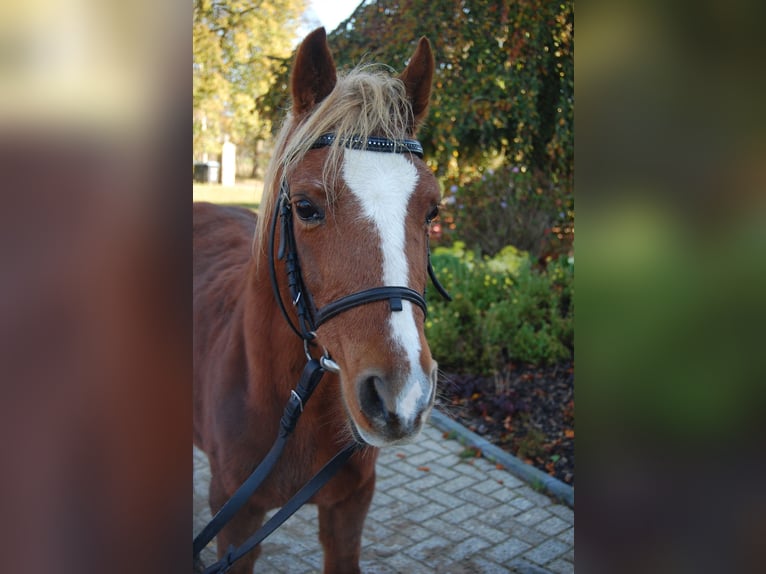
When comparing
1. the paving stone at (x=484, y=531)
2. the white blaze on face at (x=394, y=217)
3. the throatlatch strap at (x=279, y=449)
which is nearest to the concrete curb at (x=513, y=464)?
the paving stone at (x=484, y=531)

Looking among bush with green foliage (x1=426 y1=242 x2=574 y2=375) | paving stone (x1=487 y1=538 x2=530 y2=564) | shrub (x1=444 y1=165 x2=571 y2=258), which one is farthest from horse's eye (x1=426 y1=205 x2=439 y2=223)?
shrub (x1=444 y1=165 x2=571 y2=258)

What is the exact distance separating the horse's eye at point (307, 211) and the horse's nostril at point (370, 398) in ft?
1.66

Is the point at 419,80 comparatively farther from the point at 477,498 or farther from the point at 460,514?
the point at 477,498

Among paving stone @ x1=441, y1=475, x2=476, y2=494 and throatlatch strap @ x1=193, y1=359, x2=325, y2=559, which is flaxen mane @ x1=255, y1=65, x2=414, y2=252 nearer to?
throatlatch strap @ x1=193, y1=359, x2=325, y2=559

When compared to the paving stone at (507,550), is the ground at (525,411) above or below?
above

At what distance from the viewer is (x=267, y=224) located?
7.03 feet

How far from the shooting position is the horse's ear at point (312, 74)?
1.95m

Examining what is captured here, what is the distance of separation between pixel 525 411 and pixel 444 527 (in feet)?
5.29

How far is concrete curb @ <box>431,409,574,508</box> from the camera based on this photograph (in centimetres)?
422

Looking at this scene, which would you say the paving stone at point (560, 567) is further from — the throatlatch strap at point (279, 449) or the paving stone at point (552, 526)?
the throatlatch strap at point (279, 449)
